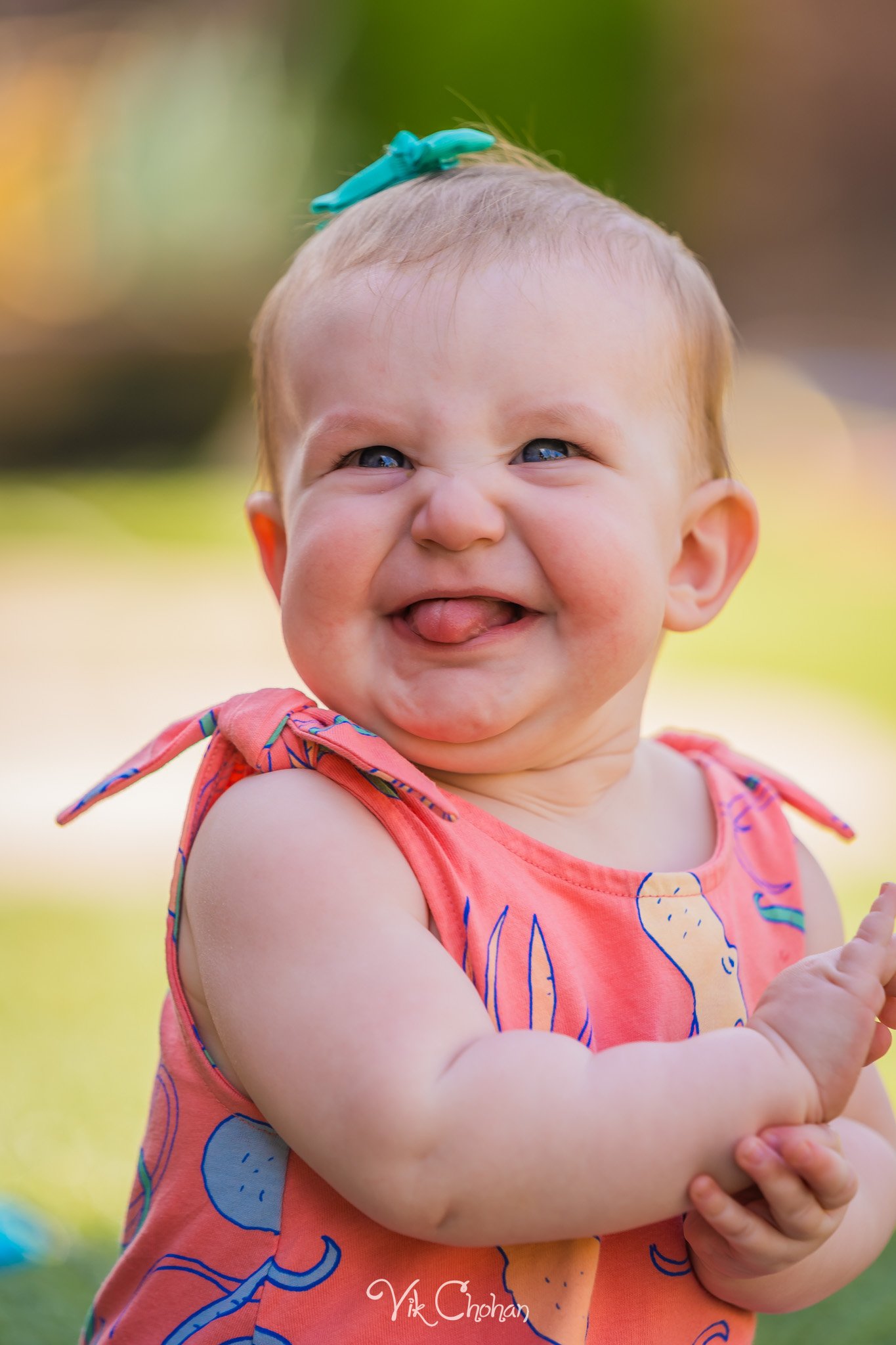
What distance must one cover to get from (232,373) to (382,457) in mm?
11923

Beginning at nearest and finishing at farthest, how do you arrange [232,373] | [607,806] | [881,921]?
[881,921], [607,806], [232,373]

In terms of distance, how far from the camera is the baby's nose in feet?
4.08

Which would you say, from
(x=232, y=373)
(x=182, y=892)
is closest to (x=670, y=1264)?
(x=182, y=892)

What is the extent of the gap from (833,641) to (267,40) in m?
10.2

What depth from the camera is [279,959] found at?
110 cm

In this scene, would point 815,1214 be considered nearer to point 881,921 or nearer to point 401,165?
point 881,921

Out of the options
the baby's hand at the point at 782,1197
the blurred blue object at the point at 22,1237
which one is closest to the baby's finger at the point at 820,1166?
the baby's hand at the point at 782,1197

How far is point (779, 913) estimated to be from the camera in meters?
1.52

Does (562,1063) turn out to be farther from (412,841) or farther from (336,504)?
(336,504)

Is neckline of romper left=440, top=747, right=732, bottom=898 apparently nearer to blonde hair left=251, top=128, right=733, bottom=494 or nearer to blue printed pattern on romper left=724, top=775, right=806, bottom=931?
blue printed pattern on romper left=724, top=775, right=806, bottom=931

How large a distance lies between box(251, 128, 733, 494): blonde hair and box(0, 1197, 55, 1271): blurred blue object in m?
1.18

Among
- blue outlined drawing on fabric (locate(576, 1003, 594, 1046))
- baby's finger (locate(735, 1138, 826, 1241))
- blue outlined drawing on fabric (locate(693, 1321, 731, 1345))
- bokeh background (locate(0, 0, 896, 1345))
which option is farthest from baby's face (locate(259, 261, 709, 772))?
bokeh background (locate(0, 0, 896, 1345))

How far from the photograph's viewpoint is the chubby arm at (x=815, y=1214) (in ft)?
3.37

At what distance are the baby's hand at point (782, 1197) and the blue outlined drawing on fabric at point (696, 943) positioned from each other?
0.79 ft
